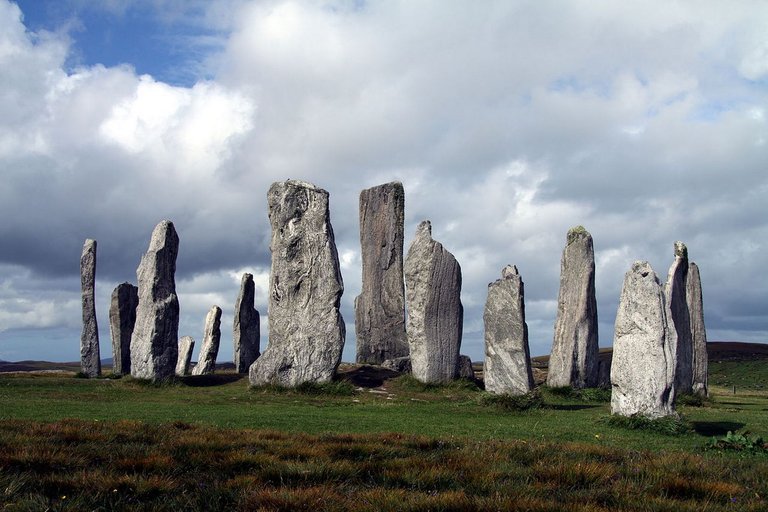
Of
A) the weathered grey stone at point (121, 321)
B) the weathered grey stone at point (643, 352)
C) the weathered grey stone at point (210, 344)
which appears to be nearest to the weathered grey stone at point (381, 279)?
the weathered grey stone at point (210, 344)

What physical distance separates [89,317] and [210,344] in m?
5.17

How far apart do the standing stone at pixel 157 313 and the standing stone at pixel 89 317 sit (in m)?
7.25

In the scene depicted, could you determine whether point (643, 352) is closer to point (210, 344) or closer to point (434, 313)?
point (434, 313)

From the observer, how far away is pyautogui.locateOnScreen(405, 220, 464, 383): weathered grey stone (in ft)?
71.3

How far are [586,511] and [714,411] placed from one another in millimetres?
15228

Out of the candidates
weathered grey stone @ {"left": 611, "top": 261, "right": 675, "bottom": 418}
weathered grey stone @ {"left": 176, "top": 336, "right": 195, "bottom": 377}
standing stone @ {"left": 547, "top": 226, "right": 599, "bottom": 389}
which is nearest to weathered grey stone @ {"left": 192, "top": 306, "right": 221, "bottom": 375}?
weathered grey stone @ {"left": 176, "top": 336, "right": 195, "bottom": 377}

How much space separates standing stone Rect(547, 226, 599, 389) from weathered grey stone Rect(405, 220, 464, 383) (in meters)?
4.28

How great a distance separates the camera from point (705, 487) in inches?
289

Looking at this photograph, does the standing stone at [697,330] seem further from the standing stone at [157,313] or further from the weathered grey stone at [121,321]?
the weathered grey stone at [121,321]

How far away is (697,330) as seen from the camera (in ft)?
84.4

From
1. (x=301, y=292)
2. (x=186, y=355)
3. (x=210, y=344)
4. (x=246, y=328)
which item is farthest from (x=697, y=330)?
(x=186, y=355)

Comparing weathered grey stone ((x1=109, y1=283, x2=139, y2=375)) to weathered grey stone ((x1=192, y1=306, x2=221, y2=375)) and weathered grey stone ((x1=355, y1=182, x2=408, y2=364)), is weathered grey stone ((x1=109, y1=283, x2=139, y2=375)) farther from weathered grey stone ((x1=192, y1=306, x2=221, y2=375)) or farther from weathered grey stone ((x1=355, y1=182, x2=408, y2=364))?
weathered grey stone ((x1=355, y1=182, x2=408, y2=364))

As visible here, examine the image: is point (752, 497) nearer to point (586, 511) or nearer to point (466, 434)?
Result: point (586, 511)

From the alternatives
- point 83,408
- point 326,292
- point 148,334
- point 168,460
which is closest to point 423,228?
point 326,292
